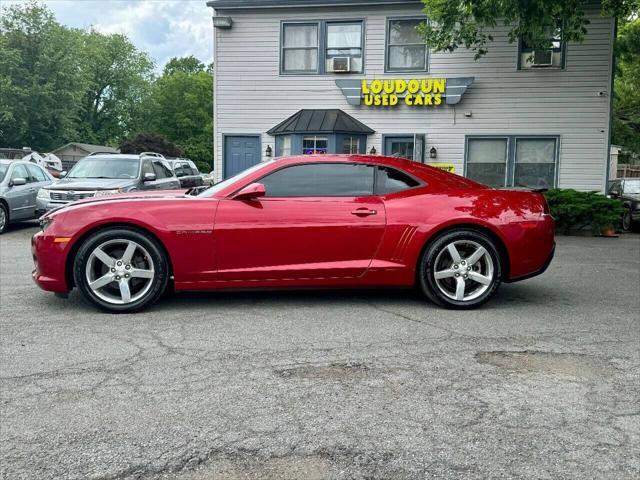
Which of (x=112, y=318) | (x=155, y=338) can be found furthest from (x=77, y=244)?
(x=155, y=338)

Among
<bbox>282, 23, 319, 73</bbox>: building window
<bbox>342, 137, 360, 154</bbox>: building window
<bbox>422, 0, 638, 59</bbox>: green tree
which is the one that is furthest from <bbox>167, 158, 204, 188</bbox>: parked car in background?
<bbox>422, 0, 638, 59</bbox>: green tree

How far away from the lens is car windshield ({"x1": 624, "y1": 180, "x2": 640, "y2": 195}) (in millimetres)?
16641

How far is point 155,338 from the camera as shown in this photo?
15.4 ft

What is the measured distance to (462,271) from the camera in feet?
18.9

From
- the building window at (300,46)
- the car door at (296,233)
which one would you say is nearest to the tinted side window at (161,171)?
the building window at (300,46)

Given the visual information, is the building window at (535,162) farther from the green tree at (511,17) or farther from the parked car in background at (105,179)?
the parked car in background at (105,179)

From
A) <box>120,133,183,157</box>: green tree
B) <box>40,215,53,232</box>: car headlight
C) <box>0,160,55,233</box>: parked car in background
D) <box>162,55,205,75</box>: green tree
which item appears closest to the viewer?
<box>40,215,53,232</box>: car headlight

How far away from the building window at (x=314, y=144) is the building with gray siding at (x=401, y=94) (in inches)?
1.2

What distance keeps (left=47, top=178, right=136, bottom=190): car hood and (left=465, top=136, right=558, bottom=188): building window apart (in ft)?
29.5

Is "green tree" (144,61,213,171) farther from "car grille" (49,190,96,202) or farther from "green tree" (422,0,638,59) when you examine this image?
"car grille" (49,190,96,202)

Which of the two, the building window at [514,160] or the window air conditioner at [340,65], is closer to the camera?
the building window at [514,160]

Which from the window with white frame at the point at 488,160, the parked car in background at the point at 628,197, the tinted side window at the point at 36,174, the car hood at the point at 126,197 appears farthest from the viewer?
the window with white frame at the point at 488,160

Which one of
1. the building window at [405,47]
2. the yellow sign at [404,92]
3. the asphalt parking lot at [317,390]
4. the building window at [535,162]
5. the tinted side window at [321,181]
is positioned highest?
the building window at [405,47]

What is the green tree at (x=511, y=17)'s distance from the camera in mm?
11031
